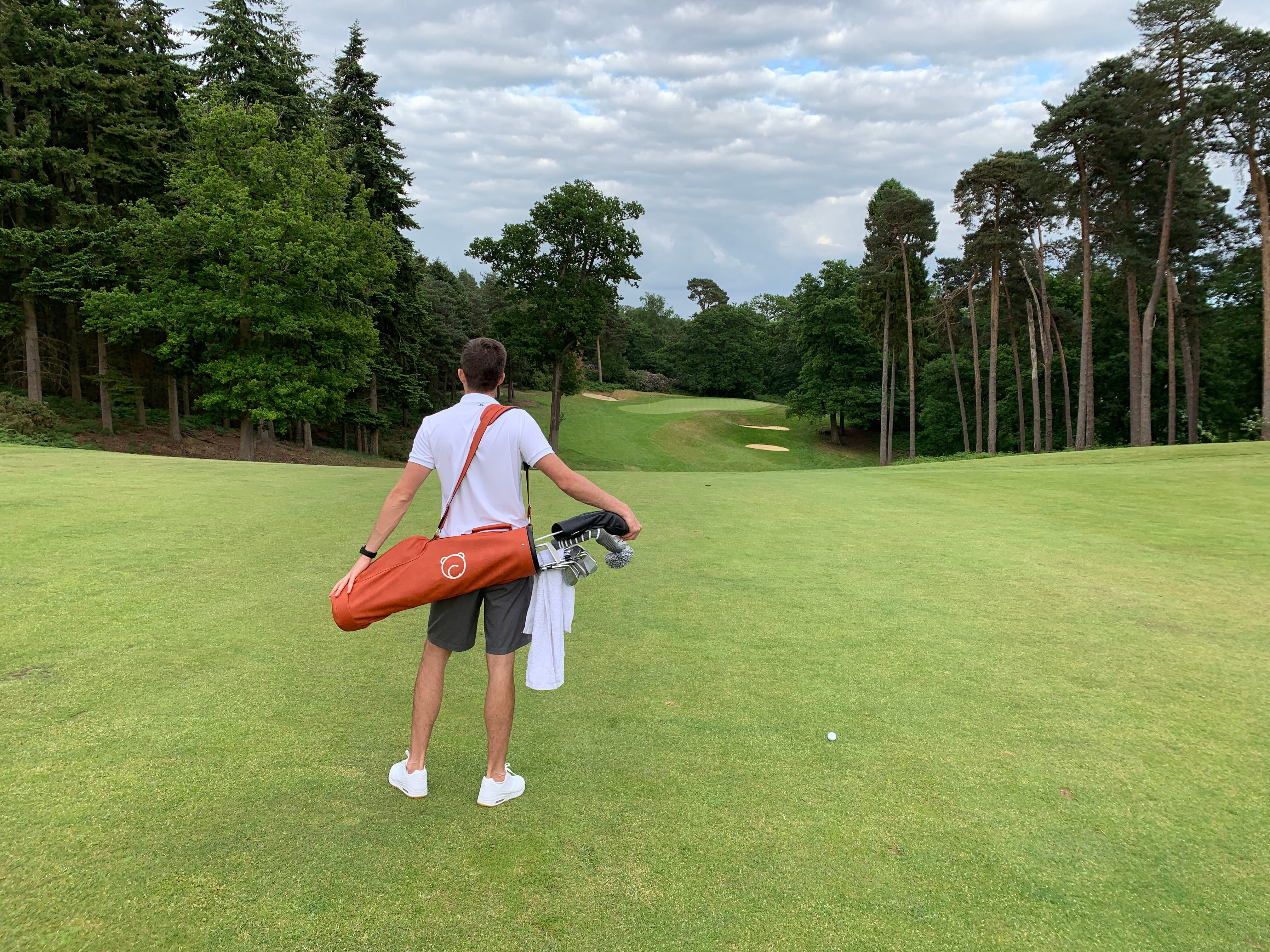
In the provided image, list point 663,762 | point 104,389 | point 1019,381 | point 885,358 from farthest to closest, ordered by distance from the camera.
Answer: point 885,358 < point 1019,381 < point 104,389 < point 663,762

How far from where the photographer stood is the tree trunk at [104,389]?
27219mm

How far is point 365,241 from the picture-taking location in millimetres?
28250

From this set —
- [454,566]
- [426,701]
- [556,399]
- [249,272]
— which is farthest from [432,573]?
A: [556,399]

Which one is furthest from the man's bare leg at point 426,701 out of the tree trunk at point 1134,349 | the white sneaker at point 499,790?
the tree trunk at point 1134,349

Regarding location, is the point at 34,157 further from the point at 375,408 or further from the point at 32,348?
the point at 375,408

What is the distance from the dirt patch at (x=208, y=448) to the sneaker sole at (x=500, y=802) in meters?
24.5

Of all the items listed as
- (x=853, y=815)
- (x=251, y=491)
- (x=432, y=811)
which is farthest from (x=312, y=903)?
(x=251, y=491)

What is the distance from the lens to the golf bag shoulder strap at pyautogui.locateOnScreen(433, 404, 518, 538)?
10.4ft

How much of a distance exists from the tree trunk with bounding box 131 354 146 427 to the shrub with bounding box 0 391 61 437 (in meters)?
4.83

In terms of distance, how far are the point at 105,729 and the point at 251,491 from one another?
803 cm

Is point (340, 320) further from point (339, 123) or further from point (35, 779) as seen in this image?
point (35, 779)

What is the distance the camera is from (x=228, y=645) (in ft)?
16.1

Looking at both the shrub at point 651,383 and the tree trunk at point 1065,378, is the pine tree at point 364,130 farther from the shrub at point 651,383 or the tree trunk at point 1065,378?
the shrub at point 651,383

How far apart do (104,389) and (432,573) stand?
106 ft
